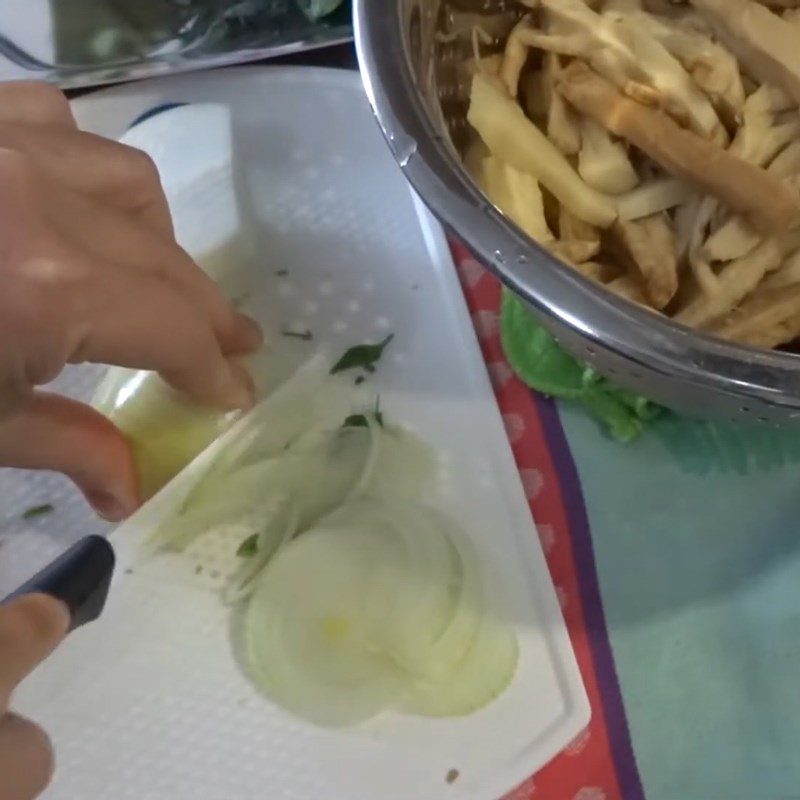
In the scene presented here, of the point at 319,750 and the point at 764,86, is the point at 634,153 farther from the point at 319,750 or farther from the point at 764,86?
the point at 319,750

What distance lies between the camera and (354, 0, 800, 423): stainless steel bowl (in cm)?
40

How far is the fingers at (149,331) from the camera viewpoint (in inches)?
17.9

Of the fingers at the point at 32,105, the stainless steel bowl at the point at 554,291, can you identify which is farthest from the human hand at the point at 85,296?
the stainless steel bowl at the point at 554,291

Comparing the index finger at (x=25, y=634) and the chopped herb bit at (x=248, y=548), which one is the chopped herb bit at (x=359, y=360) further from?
the index finger at (x=25, y=634)

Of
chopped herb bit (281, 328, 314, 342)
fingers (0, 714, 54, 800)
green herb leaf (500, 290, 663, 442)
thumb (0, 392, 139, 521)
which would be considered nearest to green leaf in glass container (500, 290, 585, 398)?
green herb leaf (500, 290, 663, 442)

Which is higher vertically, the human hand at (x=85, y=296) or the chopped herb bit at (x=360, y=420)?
the human hand at (x=85, y=296)

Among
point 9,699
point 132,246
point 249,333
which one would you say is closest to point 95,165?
point 132,246

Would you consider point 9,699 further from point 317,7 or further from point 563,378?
point 317,7

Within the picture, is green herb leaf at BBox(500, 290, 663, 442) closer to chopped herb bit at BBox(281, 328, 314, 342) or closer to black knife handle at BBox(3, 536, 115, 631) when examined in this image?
chopped herb bit at BBox(281, 328, 314, 342)

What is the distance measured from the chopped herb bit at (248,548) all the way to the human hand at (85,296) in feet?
0.22

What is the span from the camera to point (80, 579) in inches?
20.0

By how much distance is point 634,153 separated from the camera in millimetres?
536

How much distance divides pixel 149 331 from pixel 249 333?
145 millimetres

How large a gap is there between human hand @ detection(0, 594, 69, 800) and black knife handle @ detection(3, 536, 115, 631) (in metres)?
0.07
